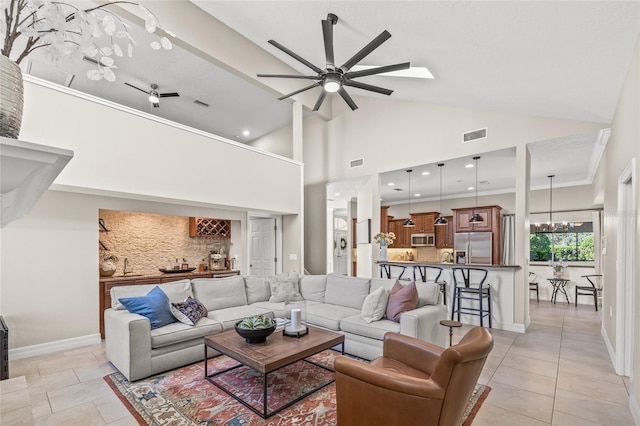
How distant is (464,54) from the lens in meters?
3.50

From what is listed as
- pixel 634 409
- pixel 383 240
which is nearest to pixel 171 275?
pixel 383 240

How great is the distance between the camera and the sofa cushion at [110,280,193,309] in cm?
385

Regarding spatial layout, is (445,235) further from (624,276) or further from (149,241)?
(149,241)

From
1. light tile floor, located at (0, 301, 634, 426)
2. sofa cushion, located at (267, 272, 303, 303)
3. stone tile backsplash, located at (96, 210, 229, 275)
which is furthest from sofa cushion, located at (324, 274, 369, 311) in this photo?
stone tile backsplash, located at (96, 210, 229, 275)

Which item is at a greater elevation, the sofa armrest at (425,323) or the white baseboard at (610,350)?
the sofa armrest at (425,323)

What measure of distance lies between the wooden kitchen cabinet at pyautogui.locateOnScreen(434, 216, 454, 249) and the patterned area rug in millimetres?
7169

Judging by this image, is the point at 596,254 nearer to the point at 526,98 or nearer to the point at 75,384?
the point at 526,98

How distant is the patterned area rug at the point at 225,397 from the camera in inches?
104

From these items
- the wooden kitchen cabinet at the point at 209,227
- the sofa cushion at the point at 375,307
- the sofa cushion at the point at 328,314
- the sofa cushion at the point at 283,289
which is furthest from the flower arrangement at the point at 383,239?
the wooden kitchen cabinet at the point at 209,227

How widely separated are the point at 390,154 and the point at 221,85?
11.6 feet

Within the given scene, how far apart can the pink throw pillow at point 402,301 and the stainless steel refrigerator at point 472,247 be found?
5589 millimetres

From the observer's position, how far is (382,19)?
325cm

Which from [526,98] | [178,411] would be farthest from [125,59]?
[526,98]

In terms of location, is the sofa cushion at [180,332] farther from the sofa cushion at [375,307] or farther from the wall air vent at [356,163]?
the wall air vent at [356,163]
